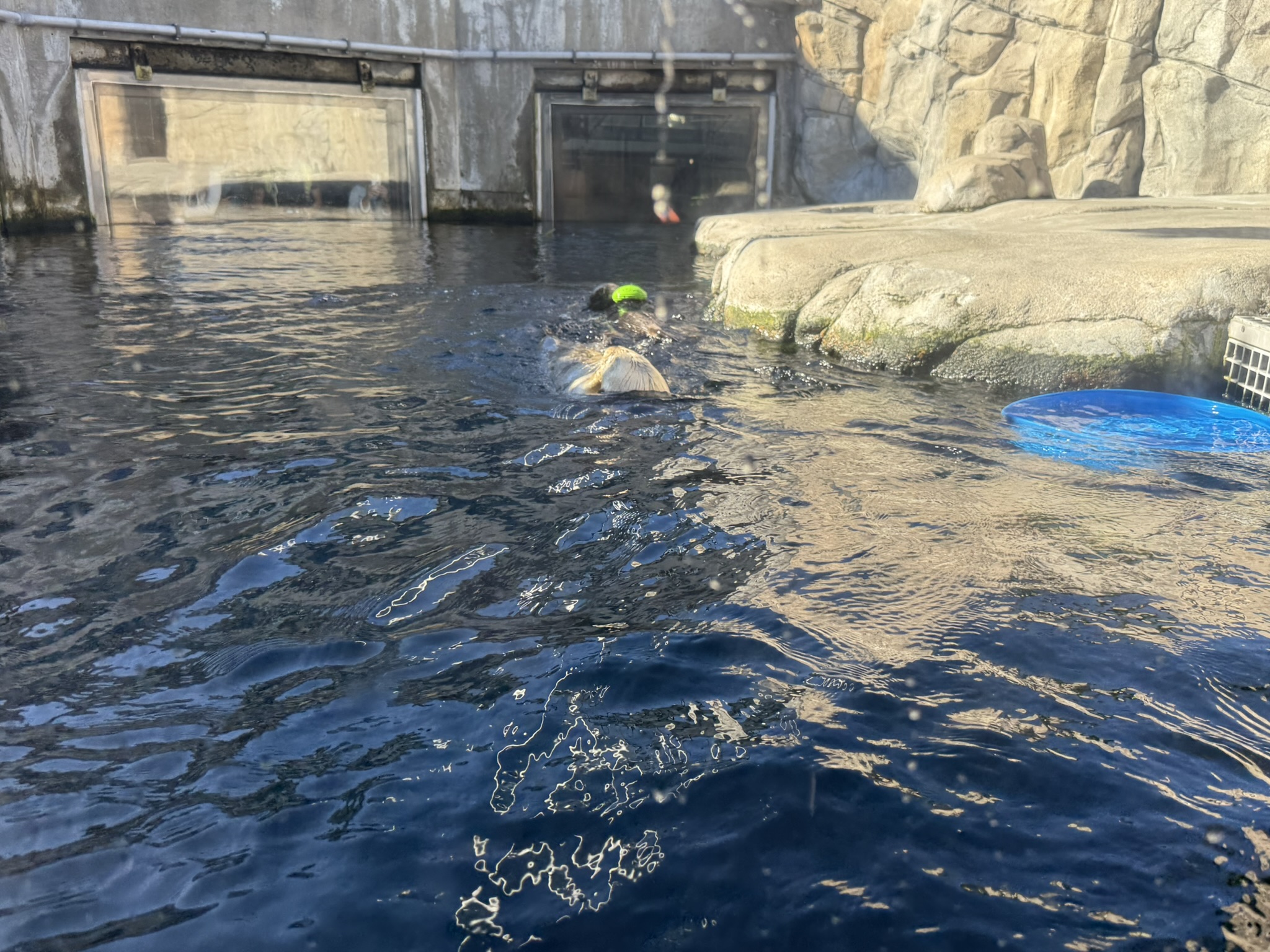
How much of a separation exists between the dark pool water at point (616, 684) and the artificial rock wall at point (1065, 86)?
7.78 meters

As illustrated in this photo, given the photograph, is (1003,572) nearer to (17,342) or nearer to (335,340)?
(335,340)

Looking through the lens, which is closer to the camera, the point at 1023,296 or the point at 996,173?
the point at 1023,296

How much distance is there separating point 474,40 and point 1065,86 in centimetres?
799

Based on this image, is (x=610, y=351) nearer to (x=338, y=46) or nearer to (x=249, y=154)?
(x=338, y=46)

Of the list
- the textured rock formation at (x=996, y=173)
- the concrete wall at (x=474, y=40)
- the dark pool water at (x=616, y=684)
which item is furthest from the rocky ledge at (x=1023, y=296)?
the concrete wall at (x=474, y=40)

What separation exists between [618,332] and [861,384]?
190cm

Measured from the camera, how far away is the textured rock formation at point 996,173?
929 centimetres

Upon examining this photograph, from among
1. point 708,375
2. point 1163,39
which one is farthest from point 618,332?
point 1163,39

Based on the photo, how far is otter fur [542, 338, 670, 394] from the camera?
4773 millimetres

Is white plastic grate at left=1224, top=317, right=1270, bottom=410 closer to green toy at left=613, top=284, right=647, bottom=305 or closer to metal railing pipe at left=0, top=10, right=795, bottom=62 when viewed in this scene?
green toy at left=613, top=284, right=647, bottom=305

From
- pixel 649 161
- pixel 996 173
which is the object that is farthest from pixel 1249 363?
pixel 649 161

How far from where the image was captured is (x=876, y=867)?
1.66 meters

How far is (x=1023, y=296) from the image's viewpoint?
16.6 ft

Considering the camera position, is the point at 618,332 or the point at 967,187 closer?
the point at 618,332
